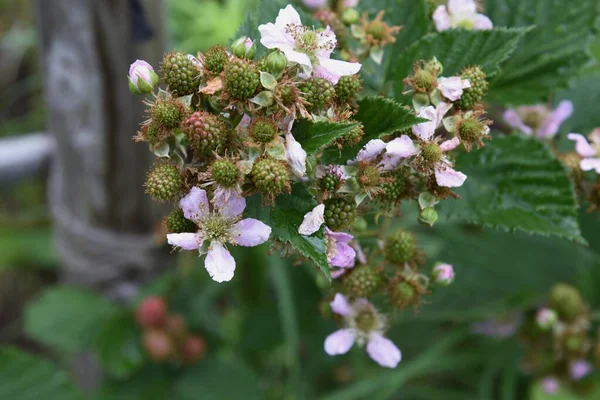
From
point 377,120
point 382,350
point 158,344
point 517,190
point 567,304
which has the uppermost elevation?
point 377,120

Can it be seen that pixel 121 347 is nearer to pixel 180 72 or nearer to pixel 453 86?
pixel 180 72

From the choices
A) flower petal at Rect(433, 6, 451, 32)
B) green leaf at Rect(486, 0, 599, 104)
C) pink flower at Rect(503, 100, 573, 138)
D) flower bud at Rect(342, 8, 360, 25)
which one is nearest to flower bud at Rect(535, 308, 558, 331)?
pink flower at Rect(503, 100, 573, 138)

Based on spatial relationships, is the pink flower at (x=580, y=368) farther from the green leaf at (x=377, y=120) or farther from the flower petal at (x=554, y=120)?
the green leaf at (x=377, y=120)

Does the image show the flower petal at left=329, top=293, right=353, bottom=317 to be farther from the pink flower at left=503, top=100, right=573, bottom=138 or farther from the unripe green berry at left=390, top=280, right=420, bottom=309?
the pink flower at left=503, top=100, right=573, bottom=138

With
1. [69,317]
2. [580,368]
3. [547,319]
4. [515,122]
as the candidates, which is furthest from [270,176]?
[69,317]

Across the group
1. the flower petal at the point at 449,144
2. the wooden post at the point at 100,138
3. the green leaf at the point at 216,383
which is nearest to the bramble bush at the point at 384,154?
the flower petal at the point at 449,144

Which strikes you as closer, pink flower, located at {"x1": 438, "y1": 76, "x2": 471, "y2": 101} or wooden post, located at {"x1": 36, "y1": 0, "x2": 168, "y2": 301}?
pink flower, located at {"x1": 438, "y1": 76, "x2": 471, "y2": 101}
